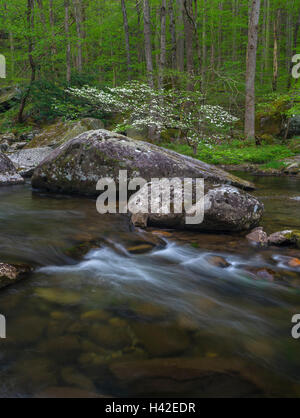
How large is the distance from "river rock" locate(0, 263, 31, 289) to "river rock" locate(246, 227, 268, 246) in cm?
274

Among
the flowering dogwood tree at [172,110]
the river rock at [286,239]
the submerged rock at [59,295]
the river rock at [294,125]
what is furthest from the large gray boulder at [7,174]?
the river rock at [294,125]

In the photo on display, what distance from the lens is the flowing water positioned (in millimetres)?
1606

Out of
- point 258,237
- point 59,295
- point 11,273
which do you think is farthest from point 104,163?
point 59,295

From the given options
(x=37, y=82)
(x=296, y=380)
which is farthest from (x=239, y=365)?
(x=37, y=82)

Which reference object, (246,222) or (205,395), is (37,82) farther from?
(205,395)

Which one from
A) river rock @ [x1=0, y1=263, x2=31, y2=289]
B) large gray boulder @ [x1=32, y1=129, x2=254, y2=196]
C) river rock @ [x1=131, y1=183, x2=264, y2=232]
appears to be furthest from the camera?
large gray boulder @ [x1=32, y1=129, x2=254, y2=196]

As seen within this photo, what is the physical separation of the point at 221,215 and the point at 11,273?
272 centimetres

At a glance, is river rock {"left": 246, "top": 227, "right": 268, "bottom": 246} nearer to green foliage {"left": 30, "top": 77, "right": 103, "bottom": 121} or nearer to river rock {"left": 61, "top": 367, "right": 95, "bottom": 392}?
river rock {"left": 61, "top": 367, "right": 95, "bottom": 392}

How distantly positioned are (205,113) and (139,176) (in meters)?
4.81

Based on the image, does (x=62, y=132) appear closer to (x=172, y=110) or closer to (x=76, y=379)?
(x=172, y=110)

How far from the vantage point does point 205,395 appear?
152cm

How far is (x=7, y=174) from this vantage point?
8.07 metres

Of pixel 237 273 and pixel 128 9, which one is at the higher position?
pixel 128 9

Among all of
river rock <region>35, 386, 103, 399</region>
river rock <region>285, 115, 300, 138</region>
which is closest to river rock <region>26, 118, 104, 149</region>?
river rock <region>285, 115, 300, 138</region>
